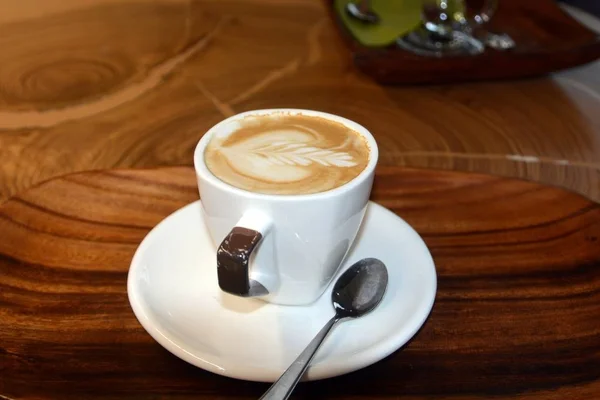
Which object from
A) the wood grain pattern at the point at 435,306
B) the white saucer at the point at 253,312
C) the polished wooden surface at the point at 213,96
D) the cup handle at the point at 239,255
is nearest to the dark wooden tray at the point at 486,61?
the polished wooden surface at the point at 213,96

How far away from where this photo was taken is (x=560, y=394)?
0.48m

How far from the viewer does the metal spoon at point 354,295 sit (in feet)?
1.59

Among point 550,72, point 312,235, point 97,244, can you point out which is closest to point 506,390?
point 312,235

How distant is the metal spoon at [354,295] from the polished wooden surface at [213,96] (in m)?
0.30

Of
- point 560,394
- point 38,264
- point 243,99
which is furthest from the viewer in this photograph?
point 243,99

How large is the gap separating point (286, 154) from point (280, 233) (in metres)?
0.10

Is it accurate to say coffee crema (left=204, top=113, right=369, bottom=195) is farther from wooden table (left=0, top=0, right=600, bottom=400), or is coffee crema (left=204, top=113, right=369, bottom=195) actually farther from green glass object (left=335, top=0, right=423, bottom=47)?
green glass object (left=335, top=0, right=423, bottom=47)

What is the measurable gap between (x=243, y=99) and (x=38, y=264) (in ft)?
1.79

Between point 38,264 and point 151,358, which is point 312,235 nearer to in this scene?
point 151,358

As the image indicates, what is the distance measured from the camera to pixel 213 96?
1.07 m

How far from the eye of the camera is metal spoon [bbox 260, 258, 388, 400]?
19.1 inches

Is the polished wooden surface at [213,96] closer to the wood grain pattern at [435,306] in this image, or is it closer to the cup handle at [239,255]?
the wood grain pattern at [435,306]

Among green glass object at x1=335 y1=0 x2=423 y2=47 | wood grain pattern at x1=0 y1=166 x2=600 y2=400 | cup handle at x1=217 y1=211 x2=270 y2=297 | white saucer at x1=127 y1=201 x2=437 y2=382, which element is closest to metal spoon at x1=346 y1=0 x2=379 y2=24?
green glass object at x1=335 y1=0 x2=423 y2=47

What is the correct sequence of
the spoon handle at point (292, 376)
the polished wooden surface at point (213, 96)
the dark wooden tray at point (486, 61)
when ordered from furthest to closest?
the dark wooden tray at point (486, 61)
the polished wooden surface at point (213, 96)
the spoon handle at point (292, 376)
